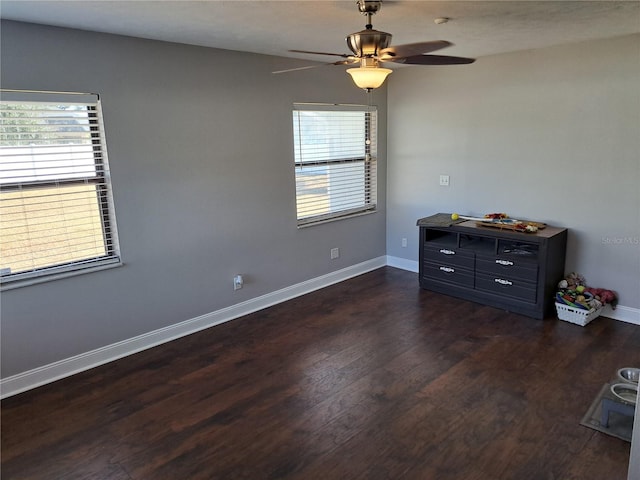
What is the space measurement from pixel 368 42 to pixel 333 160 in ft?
8.58

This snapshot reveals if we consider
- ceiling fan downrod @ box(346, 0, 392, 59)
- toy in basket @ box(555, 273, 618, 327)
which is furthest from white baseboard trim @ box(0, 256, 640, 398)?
ceiling fan downrod @ box(346, 0, 392, 59)

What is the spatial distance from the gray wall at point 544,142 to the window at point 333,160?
0.43 meters

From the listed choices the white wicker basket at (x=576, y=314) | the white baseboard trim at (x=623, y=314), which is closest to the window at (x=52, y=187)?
the white wicker basket at (x=576, y=314)

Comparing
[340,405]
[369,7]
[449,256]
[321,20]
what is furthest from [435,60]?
[449,256]

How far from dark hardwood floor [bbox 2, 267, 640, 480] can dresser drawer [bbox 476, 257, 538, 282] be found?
1.24 feet

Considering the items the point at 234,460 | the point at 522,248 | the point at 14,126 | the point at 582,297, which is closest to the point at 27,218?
the point at 14,126

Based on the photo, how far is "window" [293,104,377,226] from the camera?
4449 mm

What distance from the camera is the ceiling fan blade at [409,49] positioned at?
2119mm

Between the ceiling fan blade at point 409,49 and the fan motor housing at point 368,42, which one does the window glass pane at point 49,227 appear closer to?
the fan motor housing at point 368,42

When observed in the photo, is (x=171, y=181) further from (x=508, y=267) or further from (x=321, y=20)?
(x=508, y=267)

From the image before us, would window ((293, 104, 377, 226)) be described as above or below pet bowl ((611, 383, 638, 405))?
above

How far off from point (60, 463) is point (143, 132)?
85.7 inches

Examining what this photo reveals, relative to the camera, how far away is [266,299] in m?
4.34

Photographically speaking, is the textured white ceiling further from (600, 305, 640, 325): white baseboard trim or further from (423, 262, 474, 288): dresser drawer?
(600, 305, 640, 325): white baseboard trim
